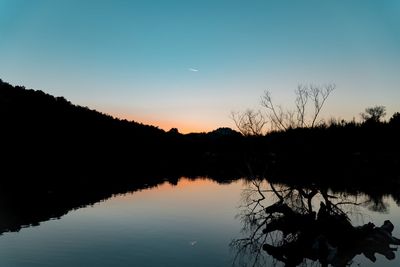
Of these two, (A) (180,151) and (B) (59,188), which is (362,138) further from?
(A) (180,151)

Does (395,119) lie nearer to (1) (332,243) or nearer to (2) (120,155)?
(2) (120,155)

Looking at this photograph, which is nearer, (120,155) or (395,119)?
(395,119)

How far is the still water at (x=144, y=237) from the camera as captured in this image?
1519 centimetres

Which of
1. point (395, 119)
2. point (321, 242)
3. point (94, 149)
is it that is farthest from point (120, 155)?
point (321, 242)

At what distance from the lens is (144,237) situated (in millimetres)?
19250

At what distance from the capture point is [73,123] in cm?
10006

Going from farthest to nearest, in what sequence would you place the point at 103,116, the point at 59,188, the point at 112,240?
the point at 103,116
the point at 59,188
the point at 112,240

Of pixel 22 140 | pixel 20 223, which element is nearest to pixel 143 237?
pixel 20 223

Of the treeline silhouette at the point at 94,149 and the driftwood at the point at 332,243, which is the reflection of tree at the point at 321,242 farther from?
the treeline silhouette at the point at 94,149

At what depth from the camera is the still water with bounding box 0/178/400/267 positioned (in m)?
15.2

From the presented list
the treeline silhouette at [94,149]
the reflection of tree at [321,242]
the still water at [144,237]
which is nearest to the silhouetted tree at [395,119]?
the treeline silhouette at [94,149]

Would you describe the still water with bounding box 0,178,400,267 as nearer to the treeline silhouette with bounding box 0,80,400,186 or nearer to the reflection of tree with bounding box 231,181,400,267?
the reflection of tree with bounding box 231,181,400,267

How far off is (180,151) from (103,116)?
38.3m

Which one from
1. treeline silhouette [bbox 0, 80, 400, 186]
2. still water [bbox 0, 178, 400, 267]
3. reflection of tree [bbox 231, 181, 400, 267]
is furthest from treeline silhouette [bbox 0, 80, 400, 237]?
reflection of tree [bbox 231, 181, 400, 267]
